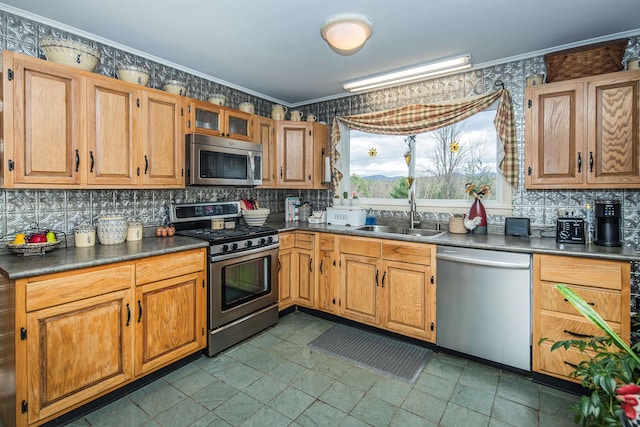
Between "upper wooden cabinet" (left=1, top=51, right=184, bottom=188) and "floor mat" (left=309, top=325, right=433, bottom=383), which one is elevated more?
"upper wooden cabinet" (left=1, top=51, right=184, bottom=188)

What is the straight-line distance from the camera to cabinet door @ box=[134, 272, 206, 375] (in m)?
2.21

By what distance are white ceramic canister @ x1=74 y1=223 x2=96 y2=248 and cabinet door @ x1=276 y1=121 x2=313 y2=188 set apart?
1.90 m

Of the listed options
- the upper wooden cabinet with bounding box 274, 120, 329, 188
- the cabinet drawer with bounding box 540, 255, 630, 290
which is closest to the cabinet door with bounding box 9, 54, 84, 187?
the upper wooden cabinet with bounding box 274, 120, 329, 188

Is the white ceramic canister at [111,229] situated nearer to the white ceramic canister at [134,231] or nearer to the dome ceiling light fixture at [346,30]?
the white ceramic canister at [134,231]

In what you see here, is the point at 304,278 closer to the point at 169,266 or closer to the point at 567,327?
the point at 169,266

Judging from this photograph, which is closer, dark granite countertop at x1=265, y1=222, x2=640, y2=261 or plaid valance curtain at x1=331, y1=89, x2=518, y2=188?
dark granite countertop at x1=265, y1=222, x2=640, y2=261

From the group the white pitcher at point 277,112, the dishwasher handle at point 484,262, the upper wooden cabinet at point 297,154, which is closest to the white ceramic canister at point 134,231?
the upper wooden cabinet at point 297,154

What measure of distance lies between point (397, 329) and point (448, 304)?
533mm

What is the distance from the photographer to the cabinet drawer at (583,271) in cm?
204

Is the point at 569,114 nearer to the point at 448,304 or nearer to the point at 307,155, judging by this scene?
the point at 448,304

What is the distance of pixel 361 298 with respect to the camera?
10.3 feet

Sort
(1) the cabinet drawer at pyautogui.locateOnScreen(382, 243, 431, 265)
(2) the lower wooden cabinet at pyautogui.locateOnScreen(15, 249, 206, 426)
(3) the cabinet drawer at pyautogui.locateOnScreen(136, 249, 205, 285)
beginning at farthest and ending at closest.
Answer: (1) the cabinet drawer at pyautogui.locateOnScreen(382, 243, 431, 265), (3) the cabinet drawer at pyautogui.locateOnScreen(136, 249, 205, 285), (2) the lower wooden cabinet at pyautogui.locateOnScreen(15, 249, 206, 426)

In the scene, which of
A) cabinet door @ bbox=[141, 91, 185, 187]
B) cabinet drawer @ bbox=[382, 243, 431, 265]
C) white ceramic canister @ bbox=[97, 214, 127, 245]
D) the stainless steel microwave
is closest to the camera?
white ceramic canister @ bbox=[97, 214, 127, 245]

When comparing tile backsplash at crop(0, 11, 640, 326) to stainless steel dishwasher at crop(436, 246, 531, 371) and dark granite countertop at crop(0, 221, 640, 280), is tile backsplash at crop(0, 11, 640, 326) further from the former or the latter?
stainless steel dishwasher at crop(436, 246, 531, 371)
